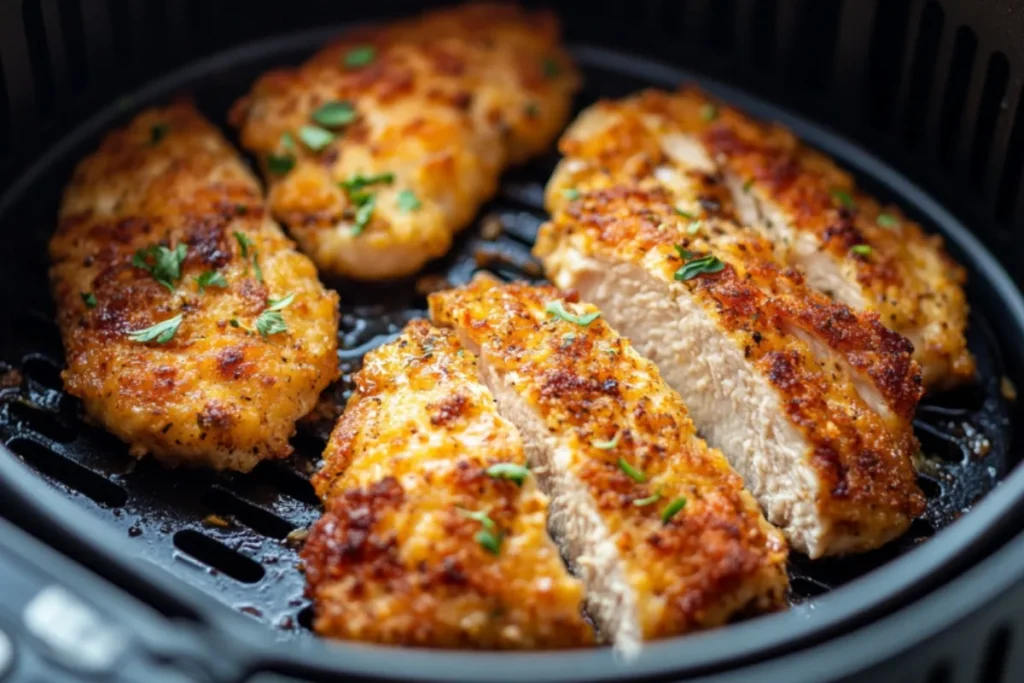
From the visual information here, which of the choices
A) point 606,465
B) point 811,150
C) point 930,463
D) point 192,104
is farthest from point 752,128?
point 192,104

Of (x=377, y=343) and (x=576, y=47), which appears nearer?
(x=377, y=343)

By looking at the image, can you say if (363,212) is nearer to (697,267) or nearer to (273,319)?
(273,319)

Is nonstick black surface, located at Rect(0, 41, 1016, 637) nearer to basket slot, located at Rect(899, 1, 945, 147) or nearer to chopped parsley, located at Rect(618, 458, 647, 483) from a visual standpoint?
chopped parsley, located at Rect(618, 458, 647, 483)

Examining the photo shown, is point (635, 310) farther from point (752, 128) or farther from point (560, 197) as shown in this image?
point (752, 128)

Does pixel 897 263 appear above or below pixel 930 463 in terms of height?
above

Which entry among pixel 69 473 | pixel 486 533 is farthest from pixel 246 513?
pixel 486 533

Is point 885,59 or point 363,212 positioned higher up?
point 885,59


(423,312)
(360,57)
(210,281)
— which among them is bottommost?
(423,312)

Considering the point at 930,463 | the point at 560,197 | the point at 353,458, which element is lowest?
the point at 930,463
